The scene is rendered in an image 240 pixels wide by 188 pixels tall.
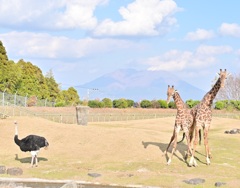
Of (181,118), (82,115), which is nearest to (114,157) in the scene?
(181,118)

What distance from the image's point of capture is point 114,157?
24.4 meters

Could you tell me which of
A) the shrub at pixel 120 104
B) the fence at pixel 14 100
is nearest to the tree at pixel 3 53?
the fence at pixel 14 100

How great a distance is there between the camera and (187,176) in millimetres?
20234

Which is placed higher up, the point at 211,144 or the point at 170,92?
the point at 170,92

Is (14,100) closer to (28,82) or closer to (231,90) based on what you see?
(28,82)

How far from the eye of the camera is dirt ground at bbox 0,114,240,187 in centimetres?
2011

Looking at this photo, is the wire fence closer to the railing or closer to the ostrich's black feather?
the railing

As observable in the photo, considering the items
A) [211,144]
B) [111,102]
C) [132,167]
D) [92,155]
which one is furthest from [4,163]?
[111,102]

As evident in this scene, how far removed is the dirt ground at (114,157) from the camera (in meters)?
20.1

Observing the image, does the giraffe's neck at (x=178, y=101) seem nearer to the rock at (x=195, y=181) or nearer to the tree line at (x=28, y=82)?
the rock at (x=195, y=181)

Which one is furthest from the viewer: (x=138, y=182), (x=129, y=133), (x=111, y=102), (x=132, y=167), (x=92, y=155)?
(x=111, y=102)

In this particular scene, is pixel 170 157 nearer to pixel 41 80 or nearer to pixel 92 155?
pixel 92 155

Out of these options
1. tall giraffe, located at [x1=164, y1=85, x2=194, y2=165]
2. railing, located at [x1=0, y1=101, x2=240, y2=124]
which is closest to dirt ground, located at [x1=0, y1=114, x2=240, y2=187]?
tall giraffe, located at [x1=164, y1=85, x2=194, y2=165]

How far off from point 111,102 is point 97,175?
4813 cm
